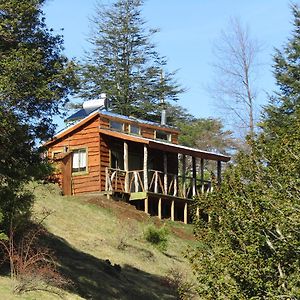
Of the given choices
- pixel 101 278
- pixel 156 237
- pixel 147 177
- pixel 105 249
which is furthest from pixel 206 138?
pixel 101 278

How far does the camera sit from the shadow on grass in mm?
17438

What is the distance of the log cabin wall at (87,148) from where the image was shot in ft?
104

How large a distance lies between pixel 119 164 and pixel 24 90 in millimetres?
19162

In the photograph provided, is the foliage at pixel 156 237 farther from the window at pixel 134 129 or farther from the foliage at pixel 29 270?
the window at pixel 134 129

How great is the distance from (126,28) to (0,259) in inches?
1408

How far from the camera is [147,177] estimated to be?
3127cm

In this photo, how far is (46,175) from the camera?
15406 mm

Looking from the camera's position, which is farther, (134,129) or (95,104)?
(95,104)

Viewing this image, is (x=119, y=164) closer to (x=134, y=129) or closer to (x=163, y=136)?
(x=134, y=129)

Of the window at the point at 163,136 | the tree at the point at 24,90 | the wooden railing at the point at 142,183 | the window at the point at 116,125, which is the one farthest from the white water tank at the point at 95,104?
the tree at the point at 24,90

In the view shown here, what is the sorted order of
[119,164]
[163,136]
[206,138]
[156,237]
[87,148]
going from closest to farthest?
[156,237], [87,148], [119,164], [163,136], [206,138]

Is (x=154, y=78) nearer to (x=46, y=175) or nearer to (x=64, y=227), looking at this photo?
(x=64, y=227)

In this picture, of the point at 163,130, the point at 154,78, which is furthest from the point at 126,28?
the point at 163,130

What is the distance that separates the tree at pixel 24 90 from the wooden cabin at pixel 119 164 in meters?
15.0
